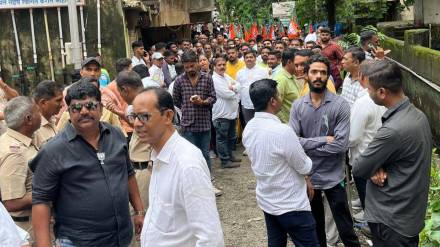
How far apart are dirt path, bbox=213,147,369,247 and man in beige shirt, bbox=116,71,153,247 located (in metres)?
1.37

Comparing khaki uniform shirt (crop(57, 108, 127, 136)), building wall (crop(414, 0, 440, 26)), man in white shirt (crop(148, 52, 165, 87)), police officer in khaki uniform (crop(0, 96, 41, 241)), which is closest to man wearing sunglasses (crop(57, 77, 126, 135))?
khaki uniform shirt (crop(57, 108, 127, 136))

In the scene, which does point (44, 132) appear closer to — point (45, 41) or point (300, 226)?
point (300, 226)

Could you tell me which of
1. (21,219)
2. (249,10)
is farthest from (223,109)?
(249,10)

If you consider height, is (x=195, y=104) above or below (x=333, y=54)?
below

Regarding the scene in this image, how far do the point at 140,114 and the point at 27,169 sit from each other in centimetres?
133

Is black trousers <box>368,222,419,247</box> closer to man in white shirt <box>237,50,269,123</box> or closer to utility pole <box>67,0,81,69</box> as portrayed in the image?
man in white shirt <box>237,50,269,123</box>

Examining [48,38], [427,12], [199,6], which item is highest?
[199,6]

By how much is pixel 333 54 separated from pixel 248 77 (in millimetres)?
1654

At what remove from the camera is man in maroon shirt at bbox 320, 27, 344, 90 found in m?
9.06

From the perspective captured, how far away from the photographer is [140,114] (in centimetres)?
285

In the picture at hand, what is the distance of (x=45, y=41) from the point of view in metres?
10.5

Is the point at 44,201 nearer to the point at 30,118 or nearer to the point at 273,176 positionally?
the point at 30,118

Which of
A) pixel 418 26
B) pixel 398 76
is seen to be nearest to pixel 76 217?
pixel 398 76

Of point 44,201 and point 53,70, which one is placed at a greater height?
point 53,70
